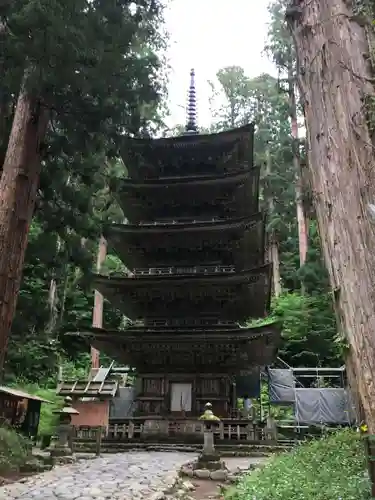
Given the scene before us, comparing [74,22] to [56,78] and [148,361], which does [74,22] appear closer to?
[56,78]

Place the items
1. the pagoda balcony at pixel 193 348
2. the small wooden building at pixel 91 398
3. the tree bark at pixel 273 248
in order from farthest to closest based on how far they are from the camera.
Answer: the tree bark at pixel 273 248 < the small wooden building at pixel 91 398 < the pagoda balcony at pixel 193 348

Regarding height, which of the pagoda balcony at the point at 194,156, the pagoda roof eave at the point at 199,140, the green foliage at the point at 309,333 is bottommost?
the green foliage at the point at 309,333

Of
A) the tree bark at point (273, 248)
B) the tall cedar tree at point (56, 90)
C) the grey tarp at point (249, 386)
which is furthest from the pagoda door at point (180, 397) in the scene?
the tree bark at point (273, 248)

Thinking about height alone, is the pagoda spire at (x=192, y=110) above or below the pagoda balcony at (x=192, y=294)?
above

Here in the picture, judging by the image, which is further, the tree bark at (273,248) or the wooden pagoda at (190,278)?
the tree bark at (273,248)

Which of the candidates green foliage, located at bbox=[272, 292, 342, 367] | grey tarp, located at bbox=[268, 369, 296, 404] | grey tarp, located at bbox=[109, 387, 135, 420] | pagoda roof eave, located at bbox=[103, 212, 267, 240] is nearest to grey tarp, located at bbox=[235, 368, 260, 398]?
grey tarp, located at bbox=[268, 369, 296, 404]

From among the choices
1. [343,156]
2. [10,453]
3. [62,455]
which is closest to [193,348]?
[62,455]

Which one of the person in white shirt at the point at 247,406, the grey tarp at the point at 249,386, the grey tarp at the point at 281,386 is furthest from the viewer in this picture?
the grey tarp at the point at 249,386

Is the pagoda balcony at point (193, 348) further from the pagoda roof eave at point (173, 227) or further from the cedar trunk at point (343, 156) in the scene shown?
the cedar trunk at point (343, 156)

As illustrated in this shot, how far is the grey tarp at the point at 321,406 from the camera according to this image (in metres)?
14.6

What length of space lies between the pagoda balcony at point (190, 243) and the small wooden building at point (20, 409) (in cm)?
602

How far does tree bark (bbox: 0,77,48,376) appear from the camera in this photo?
19.8 ft

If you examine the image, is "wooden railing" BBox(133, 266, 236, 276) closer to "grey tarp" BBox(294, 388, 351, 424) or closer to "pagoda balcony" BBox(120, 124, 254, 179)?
"pagoda balcony" BBox(120, 124, 254, 179)

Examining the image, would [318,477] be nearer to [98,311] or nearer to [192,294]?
[192,294]
